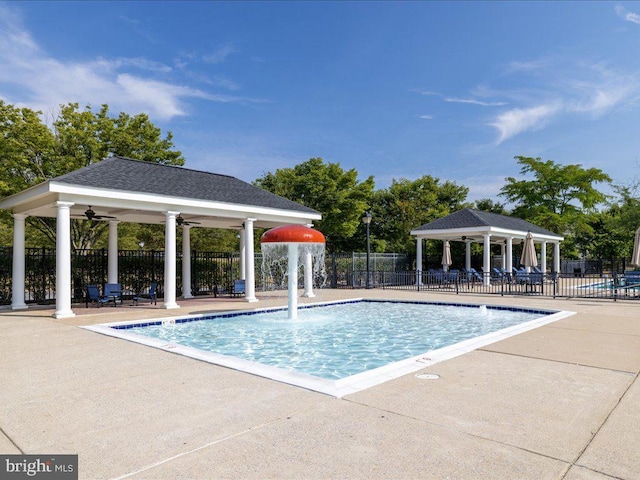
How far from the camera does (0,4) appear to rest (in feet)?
50.5

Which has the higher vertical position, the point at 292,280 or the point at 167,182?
the point at 167,182

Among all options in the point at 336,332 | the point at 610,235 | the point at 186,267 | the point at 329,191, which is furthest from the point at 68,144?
the point at 610,235

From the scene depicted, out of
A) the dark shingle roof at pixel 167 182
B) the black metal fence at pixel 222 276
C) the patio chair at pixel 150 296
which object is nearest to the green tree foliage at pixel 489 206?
the black metal fence at pixel 222 276

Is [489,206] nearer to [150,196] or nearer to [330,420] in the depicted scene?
[150,196]

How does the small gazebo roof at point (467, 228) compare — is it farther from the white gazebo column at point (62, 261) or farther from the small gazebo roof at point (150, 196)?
the white gazebo column at point (62, 261)

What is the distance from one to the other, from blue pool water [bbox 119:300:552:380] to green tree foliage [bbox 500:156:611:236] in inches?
1493

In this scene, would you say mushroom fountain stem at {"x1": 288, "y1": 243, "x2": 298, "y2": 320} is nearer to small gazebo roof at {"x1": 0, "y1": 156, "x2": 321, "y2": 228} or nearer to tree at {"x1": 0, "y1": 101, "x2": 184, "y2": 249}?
small gazebo roof at {"x1": 0, "y1": 156, "x2": 321, "y2": 228}

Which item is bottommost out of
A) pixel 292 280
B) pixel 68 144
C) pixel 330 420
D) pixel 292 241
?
pixel 330 420

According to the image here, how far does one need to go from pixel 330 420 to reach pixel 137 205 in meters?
12.8

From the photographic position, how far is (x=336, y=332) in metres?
11.2

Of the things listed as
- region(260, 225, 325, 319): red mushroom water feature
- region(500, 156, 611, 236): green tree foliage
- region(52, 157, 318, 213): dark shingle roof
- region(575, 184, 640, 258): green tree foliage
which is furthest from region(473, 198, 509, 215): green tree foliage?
region(260, 225, 325, 319): red mushroom water feature

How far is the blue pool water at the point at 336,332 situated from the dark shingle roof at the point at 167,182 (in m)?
5.10

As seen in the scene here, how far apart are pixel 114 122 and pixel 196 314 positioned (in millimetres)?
15123

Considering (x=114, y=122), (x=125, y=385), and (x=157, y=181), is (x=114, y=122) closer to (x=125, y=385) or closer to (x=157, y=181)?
(x=157, y=181)
